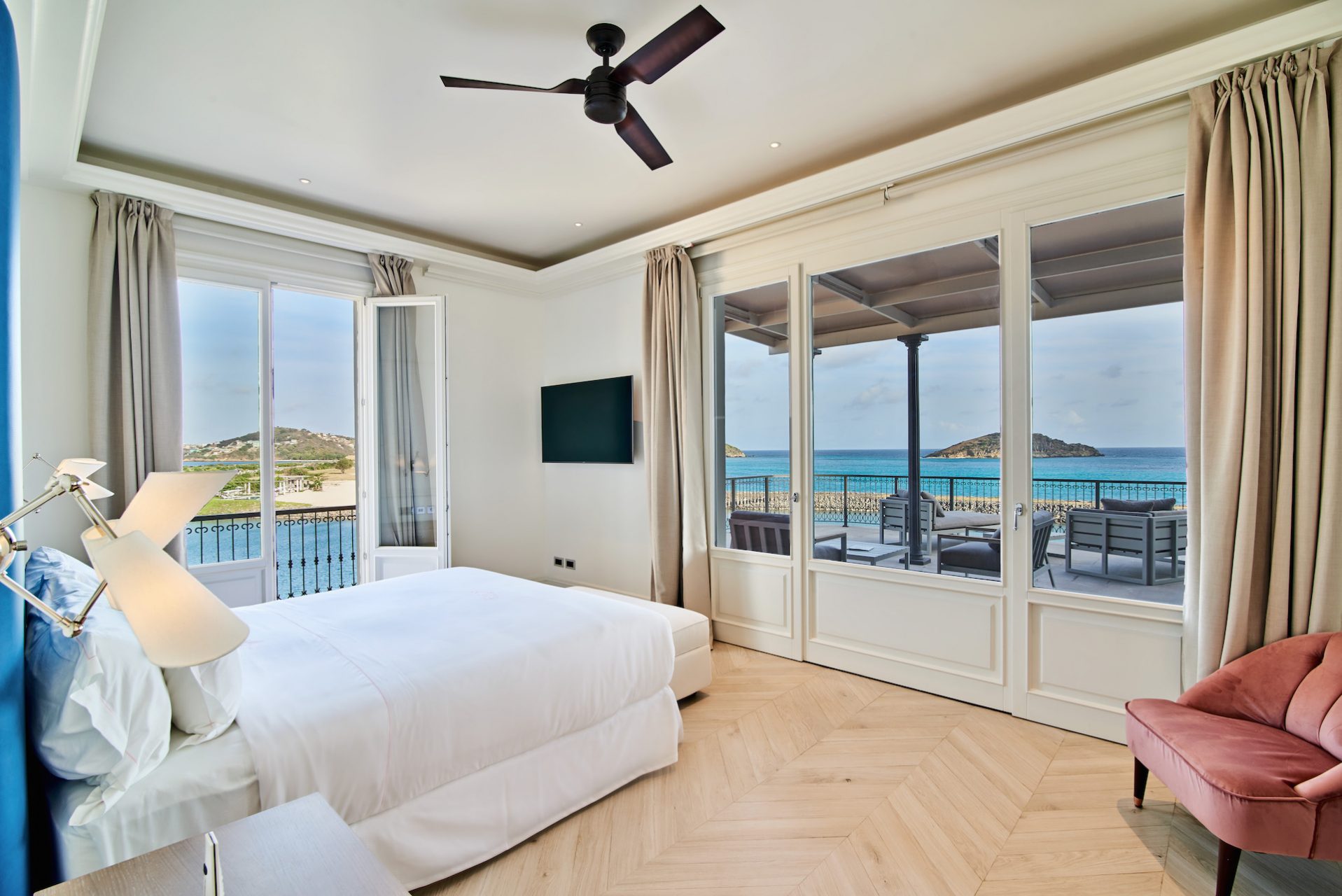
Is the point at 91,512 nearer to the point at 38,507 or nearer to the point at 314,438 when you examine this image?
the point at 38,507

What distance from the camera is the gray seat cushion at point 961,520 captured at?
3.09 m

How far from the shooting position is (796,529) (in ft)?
12.4

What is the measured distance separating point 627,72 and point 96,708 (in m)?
2.36

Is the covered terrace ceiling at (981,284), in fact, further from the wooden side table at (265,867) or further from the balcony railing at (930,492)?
the wooden side table at (265,867)

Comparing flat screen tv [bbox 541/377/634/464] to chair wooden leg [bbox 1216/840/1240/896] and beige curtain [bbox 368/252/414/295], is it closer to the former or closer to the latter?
beige curtain [bbox 368/252/414/295]

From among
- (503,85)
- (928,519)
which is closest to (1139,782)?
(928,519)

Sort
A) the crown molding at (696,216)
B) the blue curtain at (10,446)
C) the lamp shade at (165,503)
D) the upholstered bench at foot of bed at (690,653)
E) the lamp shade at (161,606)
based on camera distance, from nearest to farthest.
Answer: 1. the lamp shade at (161,606)
2. the lamp shade at (165,503)
3. the blue curtain at (10,446)
4. the crown molding at (696,216)
5. the upholstered bench at foot of bed at (690,653)

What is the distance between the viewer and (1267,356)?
2270mm

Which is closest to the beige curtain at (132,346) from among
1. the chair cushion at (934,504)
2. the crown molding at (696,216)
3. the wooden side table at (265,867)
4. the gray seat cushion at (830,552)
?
the crown molding at (696,216)

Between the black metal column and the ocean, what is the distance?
0.05m

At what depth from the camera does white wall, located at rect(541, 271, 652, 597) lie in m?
4.64

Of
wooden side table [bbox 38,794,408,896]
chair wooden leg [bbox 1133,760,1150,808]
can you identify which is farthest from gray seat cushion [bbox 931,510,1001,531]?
wooden side table [bbox 38,794,408,896]

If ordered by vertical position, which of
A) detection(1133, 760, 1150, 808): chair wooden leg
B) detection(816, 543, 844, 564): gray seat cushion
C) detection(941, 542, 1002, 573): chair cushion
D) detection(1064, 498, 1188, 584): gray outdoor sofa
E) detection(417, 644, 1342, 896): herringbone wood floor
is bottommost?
detection(417, 644, 1342, 896): herringbone wood floor

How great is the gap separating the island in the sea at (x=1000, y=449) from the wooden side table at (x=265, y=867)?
296 cm
